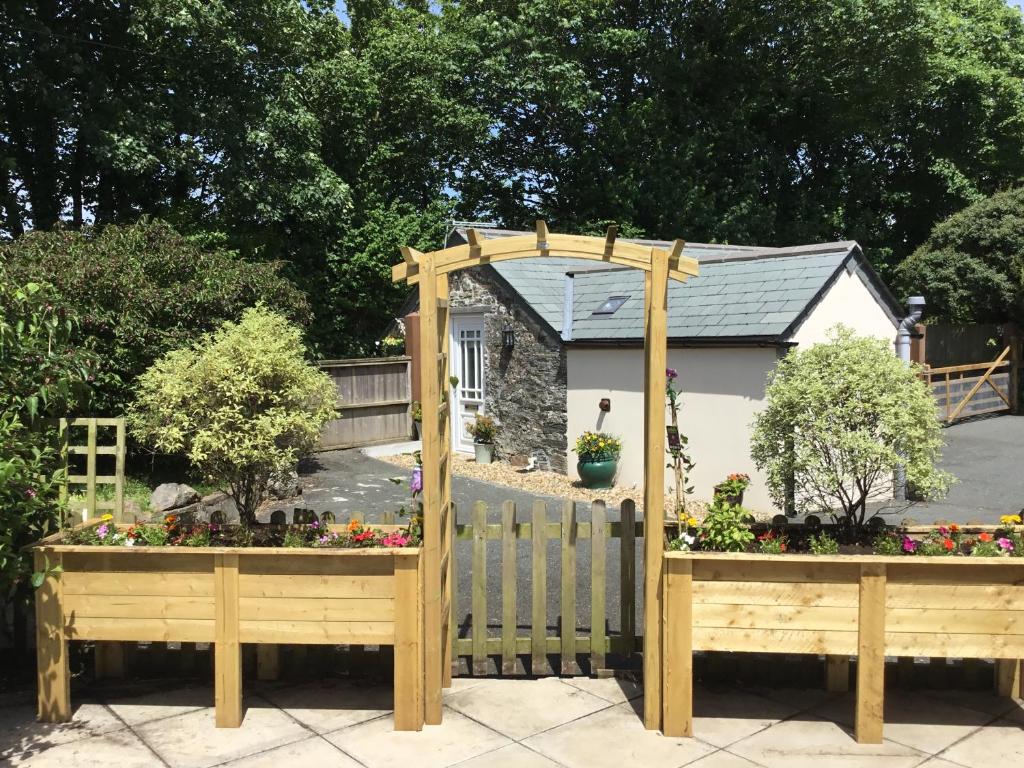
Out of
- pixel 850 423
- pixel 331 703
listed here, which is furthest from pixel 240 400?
pixel 850 423

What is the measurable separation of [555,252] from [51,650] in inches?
137

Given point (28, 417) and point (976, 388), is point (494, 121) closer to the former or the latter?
point (976, 388)

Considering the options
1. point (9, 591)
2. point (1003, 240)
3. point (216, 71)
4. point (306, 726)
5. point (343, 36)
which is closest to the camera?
point (306, 726)

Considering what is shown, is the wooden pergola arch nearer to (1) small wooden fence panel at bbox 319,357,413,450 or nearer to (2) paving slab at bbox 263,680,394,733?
(2) paving slab at bbox 263,680,394,733

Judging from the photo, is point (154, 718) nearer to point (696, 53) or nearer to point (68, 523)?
point (68, 523)

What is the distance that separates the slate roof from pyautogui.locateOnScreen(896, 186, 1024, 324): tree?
11.7 meters

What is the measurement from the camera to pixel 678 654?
4.44 meters

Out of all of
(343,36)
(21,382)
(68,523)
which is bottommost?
(68,523)

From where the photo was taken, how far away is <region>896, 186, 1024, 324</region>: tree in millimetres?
20984

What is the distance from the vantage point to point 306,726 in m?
4.55

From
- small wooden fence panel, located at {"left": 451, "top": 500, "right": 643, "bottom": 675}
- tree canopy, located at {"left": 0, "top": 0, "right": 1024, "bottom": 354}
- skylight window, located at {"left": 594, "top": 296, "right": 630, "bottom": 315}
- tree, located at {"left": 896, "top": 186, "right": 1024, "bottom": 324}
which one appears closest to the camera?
small wooden fence panel, located at {"left": 451, "top": 500, "right": 643, "bottom": 675}

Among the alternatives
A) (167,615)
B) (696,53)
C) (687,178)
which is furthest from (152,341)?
(696,53)

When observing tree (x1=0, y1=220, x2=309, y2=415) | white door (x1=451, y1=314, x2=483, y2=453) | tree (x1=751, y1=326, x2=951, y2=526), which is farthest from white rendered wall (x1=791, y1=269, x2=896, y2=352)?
tree (x1=0, y1=220, x2=309, y2=415)

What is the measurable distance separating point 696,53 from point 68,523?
22959 mm
